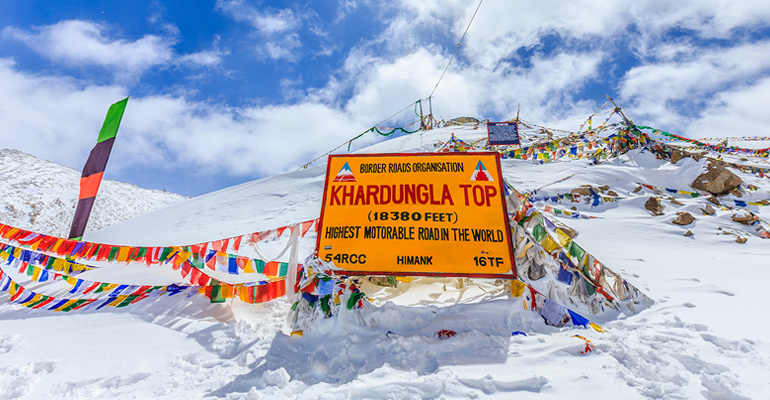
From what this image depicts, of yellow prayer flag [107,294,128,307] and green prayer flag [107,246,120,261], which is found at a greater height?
green prayer flag [107,246,120,261]

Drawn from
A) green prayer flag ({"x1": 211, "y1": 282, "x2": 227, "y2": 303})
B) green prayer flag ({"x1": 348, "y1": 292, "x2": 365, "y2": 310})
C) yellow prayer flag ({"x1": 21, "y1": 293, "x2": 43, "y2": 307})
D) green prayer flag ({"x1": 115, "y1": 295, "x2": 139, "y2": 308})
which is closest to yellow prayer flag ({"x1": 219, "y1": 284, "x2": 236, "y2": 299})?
green prayer flag ({"x1": 211, "y1": 282, "x2": 227, "y2": 303})

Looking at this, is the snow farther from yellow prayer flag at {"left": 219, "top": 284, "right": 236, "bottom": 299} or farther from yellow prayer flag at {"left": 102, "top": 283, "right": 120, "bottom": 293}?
yellow prayer flag at {"left": 102, "top": 283, "right": 120, "bottom": 293}

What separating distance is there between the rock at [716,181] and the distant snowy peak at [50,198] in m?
29.3

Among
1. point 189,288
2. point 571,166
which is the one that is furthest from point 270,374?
point 571,166

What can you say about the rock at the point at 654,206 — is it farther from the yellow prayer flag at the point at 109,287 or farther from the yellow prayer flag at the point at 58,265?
the yellow prayer flag at the point at 58,265

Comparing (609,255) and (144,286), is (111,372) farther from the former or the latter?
(609,255)

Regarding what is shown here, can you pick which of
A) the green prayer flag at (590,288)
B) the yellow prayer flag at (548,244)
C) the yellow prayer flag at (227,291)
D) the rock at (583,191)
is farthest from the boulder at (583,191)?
the yellow prayer flag at (227,291)

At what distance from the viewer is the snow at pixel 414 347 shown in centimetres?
266

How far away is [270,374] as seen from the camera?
289 centimetres

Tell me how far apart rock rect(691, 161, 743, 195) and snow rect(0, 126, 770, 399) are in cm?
577

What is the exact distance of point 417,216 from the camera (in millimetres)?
4957

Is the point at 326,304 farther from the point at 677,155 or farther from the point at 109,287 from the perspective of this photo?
the point at 677,155

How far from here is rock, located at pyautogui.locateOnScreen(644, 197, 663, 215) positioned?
9.35 meters

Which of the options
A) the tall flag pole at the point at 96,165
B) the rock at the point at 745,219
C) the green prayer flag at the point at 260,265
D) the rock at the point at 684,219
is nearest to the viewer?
the green prayer flag at the point at 260,265
